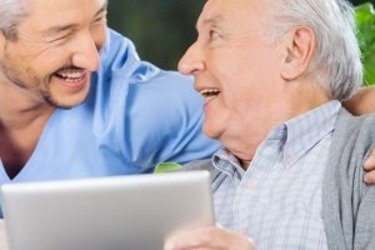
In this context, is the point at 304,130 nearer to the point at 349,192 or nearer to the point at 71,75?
the point at 349,192

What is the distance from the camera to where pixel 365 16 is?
2186mm

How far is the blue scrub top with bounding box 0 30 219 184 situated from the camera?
195 centimetres

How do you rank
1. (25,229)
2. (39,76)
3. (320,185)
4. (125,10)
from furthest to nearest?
(125,10), (39,76), (320,185), (25,229)

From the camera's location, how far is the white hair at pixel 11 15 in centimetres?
185

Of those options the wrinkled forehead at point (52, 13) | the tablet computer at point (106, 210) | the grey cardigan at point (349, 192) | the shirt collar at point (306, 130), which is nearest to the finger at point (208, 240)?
the tablet computer at point (106, 210)

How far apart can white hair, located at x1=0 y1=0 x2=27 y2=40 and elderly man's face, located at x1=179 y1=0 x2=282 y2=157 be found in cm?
33

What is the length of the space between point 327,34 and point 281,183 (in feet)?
0.89

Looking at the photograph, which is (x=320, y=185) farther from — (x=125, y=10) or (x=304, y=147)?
(x=125, y=10)

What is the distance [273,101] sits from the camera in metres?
1.83

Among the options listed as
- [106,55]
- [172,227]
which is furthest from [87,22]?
[172,227]

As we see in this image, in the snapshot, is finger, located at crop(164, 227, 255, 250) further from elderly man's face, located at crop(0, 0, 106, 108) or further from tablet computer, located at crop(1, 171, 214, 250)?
elderly man's face, located at crop(0, 0, 106, 108)

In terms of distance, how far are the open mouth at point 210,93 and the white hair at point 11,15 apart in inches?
13.8

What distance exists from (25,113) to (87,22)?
206 mm

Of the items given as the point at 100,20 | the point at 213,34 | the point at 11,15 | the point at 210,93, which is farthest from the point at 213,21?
the point at 11,15
